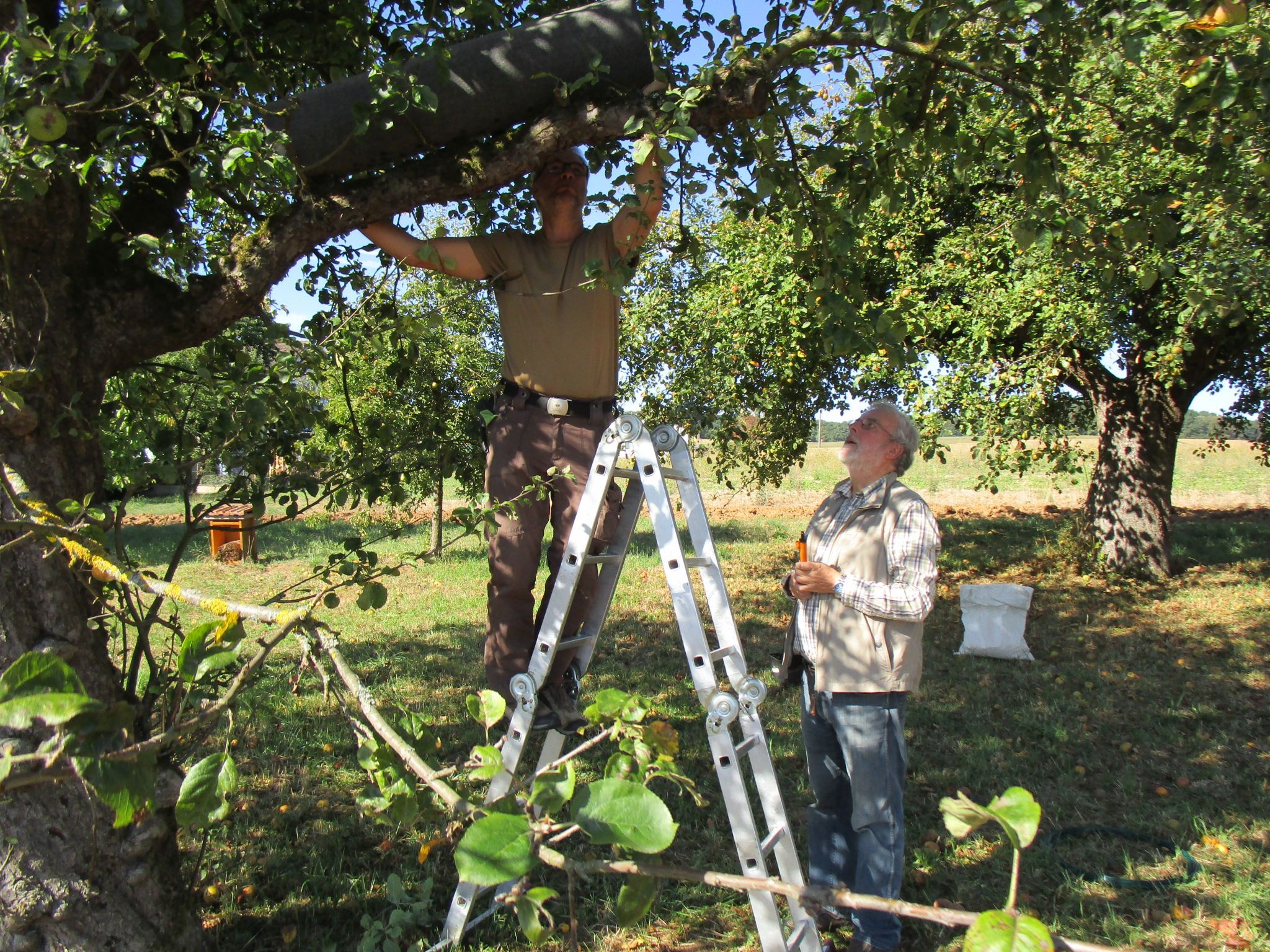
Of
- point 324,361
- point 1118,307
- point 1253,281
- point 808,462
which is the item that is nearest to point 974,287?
point 1118,307

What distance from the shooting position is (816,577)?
2.80m

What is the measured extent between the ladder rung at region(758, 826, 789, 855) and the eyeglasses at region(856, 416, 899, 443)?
49.6 inches

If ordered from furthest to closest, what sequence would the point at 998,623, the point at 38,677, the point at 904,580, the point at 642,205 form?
the point at 998,623
the point at 904,580
the point at 642,205
the point at 38,677

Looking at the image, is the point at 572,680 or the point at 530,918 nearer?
the point at 530,918

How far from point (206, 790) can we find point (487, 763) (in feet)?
1.29

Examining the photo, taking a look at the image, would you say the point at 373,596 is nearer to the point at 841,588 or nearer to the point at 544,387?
the point at 544,387

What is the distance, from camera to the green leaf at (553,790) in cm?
103

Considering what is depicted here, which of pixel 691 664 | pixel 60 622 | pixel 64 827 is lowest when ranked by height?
pixel 64 827

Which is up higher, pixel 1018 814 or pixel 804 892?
pixel 1018 814

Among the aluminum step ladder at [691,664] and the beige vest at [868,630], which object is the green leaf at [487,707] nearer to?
the aluminum step ladder at [691,664]

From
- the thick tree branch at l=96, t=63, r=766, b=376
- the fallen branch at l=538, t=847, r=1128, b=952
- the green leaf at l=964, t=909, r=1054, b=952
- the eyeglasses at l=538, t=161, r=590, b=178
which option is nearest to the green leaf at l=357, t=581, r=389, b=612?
the fallen branch at l=538, t=847, r=1128, b=952

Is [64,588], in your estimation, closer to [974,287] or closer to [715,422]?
[715,422]

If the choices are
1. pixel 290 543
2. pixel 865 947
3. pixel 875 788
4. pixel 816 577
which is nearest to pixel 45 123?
pixel 816 577

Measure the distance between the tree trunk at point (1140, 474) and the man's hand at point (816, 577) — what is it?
8.31 meters
